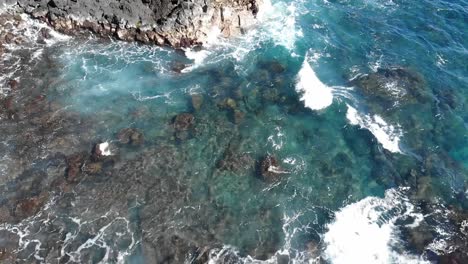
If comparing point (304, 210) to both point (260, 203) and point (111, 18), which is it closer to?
point (260, 203)

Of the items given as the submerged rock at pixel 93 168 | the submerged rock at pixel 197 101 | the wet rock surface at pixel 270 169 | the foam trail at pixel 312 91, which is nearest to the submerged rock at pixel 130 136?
the submerged rock at pixel 93 168

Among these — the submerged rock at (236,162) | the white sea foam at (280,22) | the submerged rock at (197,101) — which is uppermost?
the white sea foam at (280,22)

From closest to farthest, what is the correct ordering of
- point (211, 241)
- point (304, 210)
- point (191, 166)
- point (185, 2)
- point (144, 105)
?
point (211, 241)
point (304, 210)
point (191, 166)
point (144, 105)
point (185, 2)

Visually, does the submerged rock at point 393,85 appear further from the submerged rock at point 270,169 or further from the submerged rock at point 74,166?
the submerged rock at point 74,166

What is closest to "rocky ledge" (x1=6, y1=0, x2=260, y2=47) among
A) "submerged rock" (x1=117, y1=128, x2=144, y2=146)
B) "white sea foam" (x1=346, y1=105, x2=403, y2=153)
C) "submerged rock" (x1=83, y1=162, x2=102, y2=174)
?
"submerged rock" (x1=117, y1=128, x2=144, y2=146)

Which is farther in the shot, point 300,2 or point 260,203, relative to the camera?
point 300,2

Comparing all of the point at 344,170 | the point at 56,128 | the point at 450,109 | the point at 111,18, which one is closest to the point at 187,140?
the point at 56,128

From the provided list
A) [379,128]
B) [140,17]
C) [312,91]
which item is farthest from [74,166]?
[379,128]

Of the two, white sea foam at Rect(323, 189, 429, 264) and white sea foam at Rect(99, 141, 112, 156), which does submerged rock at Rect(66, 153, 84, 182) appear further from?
white sea foam at Rect(323, 189, 429, 264)
